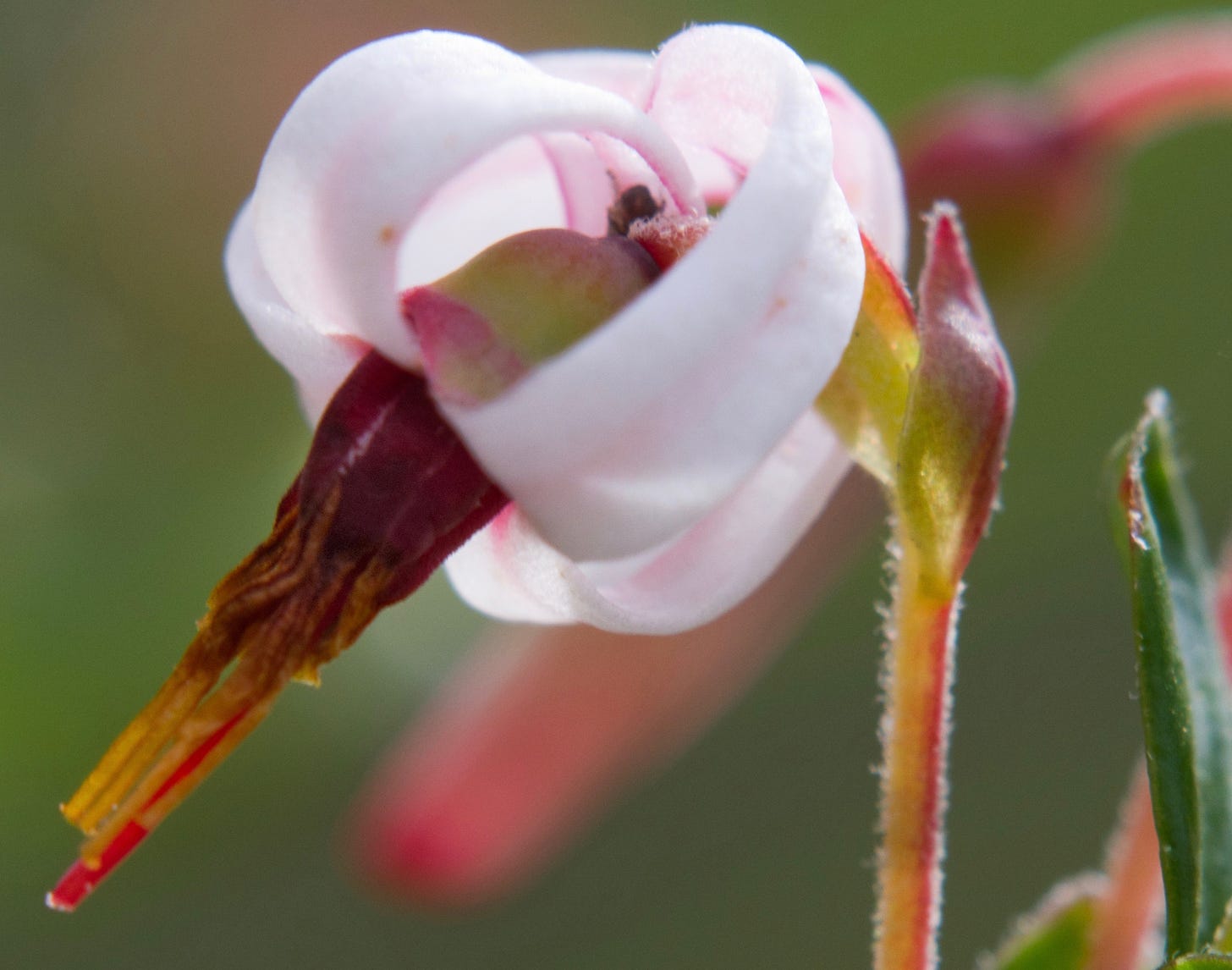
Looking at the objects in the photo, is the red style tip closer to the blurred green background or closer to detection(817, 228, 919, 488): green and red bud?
detection(817, 228, 919, 488): green and red bud

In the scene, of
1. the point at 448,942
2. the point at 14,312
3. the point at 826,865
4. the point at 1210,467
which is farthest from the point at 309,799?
the point at 1210,467

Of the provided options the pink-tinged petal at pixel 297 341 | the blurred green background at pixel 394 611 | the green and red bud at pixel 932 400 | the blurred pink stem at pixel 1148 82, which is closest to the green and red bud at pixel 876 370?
the green and red bud at pixel 932 400

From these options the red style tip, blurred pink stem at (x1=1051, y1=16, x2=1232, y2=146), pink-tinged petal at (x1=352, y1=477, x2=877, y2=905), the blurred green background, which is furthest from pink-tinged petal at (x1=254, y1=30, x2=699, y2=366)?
the blurred green background

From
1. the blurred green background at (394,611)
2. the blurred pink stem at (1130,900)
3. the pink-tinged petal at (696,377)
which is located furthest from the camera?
the blurred green background at (394,611)

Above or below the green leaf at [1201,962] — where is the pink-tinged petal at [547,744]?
below

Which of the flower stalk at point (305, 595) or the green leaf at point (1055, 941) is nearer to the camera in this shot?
the flower stalk at point (305, 595)

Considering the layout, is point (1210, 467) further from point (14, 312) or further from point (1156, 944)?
point (1156, 944)

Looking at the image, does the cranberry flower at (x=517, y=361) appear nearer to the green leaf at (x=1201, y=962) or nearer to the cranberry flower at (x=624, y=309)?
the cranberry flower at (x=624, y=309)
